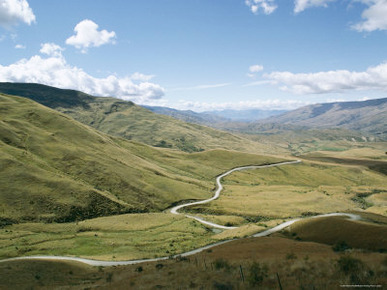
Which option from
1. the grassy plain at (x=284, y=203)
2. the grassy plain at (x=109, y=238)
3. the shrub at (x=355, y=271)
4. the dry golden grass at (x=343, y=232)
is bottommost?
the grassy plain at (x=284, y=203)

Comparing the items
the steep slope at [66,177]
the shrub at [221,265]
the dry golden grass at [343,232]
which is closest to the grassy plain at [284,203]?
the steep slope at [66,177]

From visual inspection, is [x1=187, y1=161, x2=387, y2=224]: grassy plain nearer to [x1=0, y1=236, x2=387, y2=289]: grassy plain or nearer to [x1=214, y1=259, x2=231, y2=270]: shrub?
[x1=0, y1=236, x2=387, y2=289]: grassy plain

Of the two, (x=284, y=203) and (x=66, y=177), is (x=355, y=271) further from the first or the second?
(x=66, y=177)

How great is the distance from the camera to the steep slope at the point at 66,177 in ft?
259

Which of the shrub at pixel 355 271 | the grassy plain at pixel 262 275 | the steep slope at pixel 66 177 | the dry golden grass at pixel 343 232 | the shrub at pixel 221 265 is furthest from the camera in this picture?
the steep slope at pixel 66 177

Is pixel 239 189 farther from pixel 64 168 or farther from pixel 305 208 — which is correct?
pixel 64 168

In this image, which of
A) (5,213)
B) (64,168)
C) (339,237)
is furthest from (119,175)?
(339,237)

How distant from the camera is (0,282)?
114ft

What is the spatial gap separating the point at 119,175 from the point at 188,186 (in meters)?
35.6

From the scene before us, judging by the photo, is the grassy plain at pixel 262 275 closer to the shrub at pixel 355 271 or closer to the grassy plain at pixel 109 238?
the shrub at pixel 355 271

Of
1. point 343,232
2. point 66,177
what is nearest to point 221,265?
point 343,232

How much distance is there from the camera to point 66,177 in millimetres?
97250

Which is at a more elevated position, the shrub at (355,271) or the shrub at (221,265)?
the shrub at (355,271)

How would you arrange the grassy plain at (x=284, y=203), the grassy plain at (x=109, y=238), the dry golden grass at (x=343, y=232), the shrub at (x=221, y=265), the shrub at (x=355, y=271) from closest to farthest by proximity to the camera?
the shrub at (x=355, y=271) → the shrub at (x=221, y=265) → the dry golden grass at (x=343, y=232) → the grassy plain at (x=109, y=238) → the grassy plain at (x=284, y=203)
